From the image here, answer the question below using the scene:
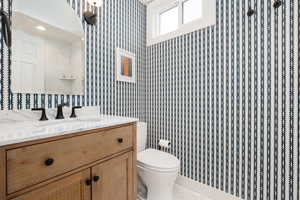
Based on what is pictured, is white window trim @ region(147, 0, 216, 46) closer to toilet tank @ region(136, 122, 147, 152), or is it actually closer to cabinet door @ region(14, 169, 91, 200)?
toilet tank @ region(136, 122, 147, 152)

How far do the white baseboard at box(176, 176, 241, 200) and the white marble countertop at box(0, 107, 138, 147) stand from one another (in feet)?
3.73

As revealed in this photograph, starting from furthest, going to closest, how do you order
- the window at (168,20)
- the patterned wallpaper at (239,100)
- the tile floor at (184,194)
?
the window at (168,20)
the tile floor at (184,194)
the patterned wallpaper at (239,100)

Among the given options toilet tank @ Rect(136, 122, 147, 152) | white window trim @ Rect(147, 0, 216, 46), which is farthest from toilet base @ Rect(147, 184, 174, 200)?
white window trim @ Rect(147, 0, 216, 46)

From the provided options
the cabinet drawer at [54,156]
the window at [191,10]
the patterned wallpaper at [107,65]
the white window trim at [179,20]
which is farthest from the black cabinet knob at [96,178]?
the window at [191,10]

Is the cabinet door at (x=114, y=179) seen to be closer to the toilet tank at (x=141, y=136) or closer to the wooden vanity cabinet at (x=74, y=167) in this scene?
the wooden vanity cabinet at (x=74, y=167)

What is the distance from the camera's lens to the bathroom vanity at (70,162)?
653 mm

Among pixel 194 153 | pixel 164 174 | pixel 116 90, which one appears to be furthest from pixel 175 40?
pixel 164 174

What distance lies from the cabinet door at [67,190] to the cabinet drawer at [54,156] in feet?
0.16

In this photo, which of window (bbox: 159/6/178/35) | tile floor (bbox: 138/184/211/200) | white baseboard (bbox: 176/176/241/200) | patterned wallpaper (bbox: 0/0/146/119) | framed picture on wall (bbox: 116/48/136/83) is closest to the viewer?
patterned wallpaper (bbox: 0/0/146/119)

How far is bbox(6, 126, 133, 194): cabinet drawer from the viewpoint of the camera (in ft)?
2.13

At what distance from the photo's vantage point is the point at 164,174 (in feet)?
4.60

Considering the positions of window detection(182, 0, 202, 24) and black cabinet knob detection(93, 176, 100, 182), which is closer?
black cabinet knob detection(93, 176, 100, 182)

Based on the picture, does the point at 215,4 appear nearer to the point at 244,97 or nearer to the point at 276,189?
the point at 244,97

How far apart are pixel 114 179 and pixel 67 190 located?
13.2 inches
